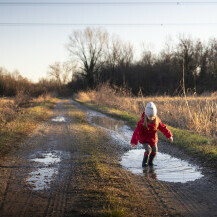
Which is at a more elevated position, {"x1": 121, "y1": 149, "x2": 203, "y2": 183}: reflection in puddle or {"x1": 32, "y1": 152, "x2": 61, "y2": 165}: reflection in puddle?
{"x1": 32, "y1": 152, "x2": 61, "y2": 165}: reflection in puddle

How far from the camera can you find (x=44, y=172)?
16.5 feet

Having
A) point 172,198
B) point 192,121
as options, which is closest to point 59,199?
point 172,198

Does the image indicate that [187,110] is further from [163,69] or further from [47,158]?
[163,69]

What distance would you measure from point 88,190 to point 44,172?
1.44 meters

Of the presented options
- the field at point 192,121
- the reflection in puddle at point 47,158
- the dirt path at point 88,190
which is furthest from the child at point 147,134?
the reflection in puddle at point 47,158

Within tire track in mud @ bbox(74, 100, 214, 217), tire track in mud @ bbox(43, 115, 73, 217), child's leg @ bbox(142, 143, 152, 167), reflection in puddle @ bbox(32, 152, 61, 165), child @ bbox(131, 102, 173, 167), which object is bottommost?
reflection in puddle @ bbox(32, 152, 61, 165)

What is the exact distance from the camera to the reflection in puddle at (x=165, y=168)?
15.9ft

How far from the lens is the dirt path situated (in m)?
3.34

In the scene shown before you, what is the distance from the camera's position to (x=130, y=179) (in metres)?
4.61

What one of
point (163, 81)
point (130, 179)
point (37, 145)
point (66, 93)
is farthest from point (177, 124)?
point (66, 93)

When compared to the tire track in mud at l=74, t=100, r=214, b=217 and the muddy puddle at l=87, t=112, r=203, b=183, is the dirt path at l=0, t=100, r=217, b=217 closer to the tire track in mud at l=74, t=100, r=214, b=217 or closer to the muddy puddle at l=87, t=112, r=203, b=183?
the tire track in mud at l=74, t=100, r=214, b=217

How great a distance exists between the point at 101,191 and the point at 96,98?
22.8 m

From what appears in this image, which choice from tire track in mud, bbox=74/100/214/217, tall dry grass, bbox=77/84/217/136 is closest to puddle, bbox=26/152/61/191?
tire track in mud, bbox=74/100/214/217

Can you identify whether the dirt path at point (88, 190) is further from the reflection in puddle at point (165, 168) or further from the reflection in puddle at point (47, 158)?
the reflection in puddle at point (165, 168)
